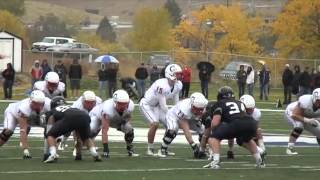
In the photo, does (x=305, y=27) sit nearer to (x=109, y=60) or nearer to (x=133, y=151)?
(x=109, y=60)

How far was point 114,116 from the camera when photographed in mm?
14484

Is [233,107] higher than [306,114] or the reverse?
higher

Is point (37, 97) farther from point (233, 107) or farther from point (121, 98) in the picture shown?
point (233, 107)

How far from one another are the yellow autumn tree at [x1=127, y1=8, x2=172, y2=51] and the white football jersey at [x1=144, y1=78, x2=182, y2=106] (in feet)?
201

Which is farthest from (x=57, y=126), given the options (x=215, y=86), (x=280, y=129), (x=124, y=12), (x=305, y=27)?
(x=124, y=12)

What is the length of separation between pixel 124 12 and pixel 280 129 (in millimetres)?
174934

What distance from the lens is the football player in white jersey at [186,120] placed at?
Answer: 47.7 feet

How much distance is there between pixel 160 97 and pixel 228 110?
2957mm

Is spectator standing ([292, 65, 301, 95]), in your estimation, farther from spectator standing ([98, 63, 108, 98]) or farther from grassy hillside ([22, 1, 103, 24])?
grassy hillside ([22, 1, 103, 24])

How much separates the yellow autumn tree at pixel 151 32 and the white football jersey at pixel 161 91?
61330 millimetres

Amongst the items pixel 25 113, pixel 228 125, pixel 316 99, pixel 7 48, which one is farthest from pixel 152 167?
pixel 7 48

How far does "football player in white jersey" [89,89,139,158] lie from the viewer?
14250 mm

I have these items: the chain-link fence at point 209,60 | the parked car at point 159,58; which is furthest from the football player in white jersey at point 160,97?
the parked car at point 159,58

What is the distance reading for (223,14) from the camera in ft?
236
